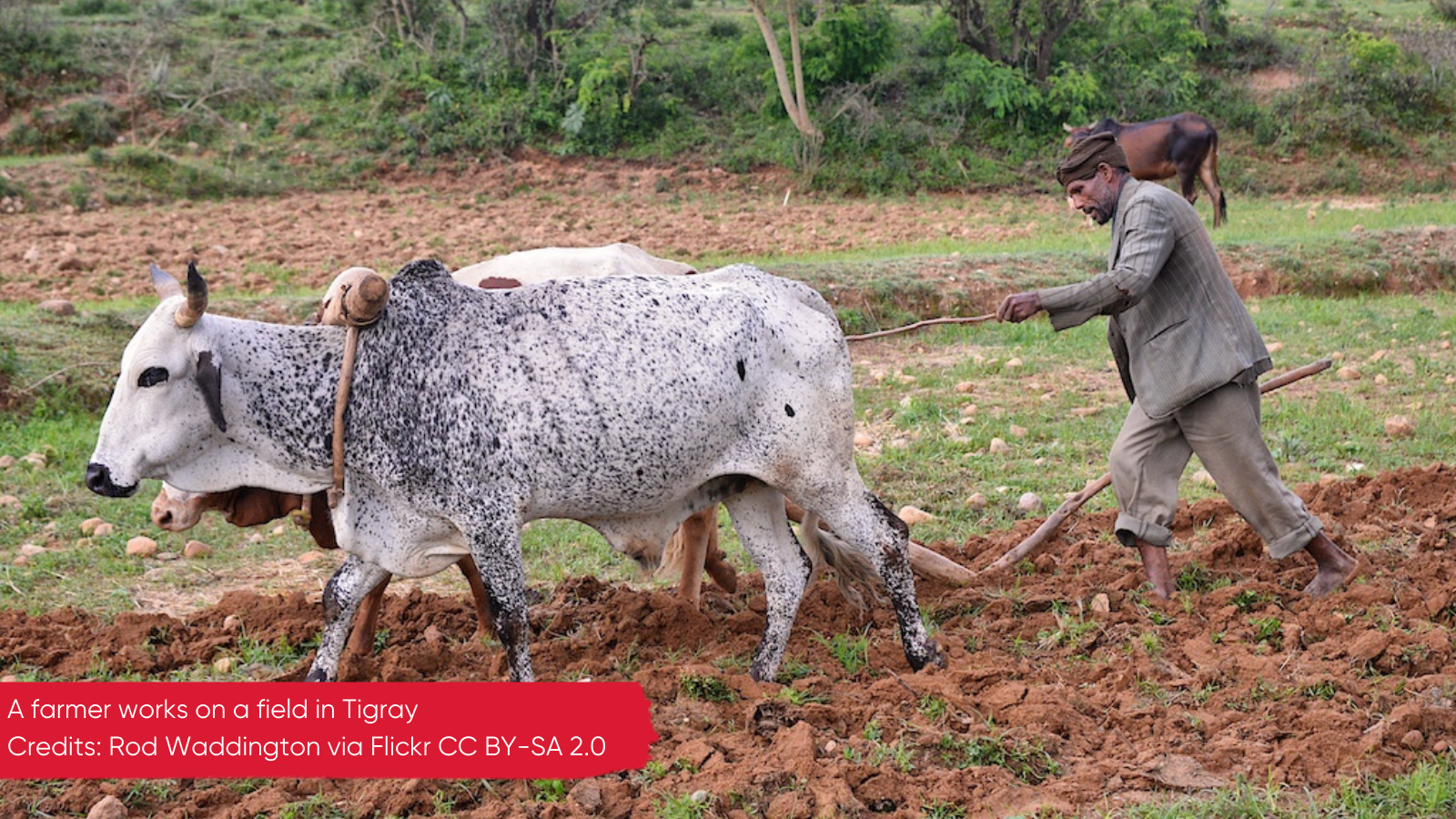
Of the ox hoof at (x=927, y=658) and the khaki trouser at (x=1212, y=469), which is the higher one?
the khaki trouser at (x=1212, y=469)

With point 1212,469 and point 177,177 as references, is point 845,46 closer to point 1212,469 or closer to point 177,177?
point 177,177

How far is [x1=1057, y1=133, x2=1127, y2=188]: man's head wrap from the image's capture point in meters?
5.21

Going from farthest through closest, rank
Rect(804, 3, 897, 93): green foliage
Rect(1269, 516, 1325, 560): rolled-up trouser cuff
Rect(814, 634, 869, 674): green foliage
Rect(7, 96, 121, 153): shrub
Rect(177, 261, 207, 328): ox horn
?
Rect(804, 3, 897, 93): green foliage
Rect(7, 96, 121, 153): shrub
Rect(1269, 516, 1325, 560): rolled-up trouser cuff
Rect(814, 634, 869, 674): green foliage
Rect(177, 261, 207, 328): ox horn

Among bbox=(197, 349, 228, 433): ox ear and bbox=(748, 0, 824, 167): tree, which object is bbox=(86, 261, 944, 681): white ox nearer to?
bbox=(197, 349, 228, 433): ox ear

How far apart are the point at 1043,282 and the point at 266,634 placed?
7.98m

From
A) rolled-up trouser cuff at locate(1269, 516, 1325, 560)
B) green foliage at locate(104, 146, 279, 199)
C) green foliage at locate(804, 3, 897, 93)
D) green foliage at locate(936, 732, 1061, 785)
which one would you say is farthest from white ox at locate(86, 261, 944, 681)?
green foliage at locate(804, 3, 897, 93)

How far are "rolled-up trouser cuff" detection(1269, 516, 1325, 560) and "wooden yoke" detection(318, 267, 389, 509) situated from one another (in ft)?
11.3

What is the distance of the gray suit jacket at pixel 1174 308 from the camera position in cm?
506

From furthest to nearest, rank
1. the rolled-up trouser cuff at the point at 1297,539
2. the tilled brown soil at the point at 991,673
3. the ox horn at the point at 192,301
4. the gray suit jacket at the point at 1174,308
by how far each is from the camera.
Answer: the rolled-up trouser cuff at the point at 1297,539
the gray suit jacket at the point at 1174,308
the ox horn at the point at 192,301
the tilled brown soil at the point at 991,673

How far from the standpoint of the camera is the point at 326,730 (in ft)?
14.7

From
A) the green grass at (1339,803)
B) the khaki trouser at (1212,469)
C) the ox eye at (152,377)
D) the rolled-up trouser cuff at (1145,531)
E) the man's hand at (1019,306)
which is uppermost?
the man's hand at (1019,306)

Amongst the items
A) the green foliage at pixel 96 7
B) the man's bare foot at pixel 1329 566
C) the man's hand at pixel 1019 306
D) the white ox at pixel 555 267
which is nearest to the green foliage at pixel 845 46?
the green foliage at pixel 96 7

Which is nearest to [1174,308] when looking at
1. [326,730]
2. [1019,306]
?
[1019,306]

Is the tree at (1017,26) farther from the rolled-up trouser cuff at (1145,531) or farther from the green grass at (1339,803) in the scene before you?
the green grass at (1339,803)
